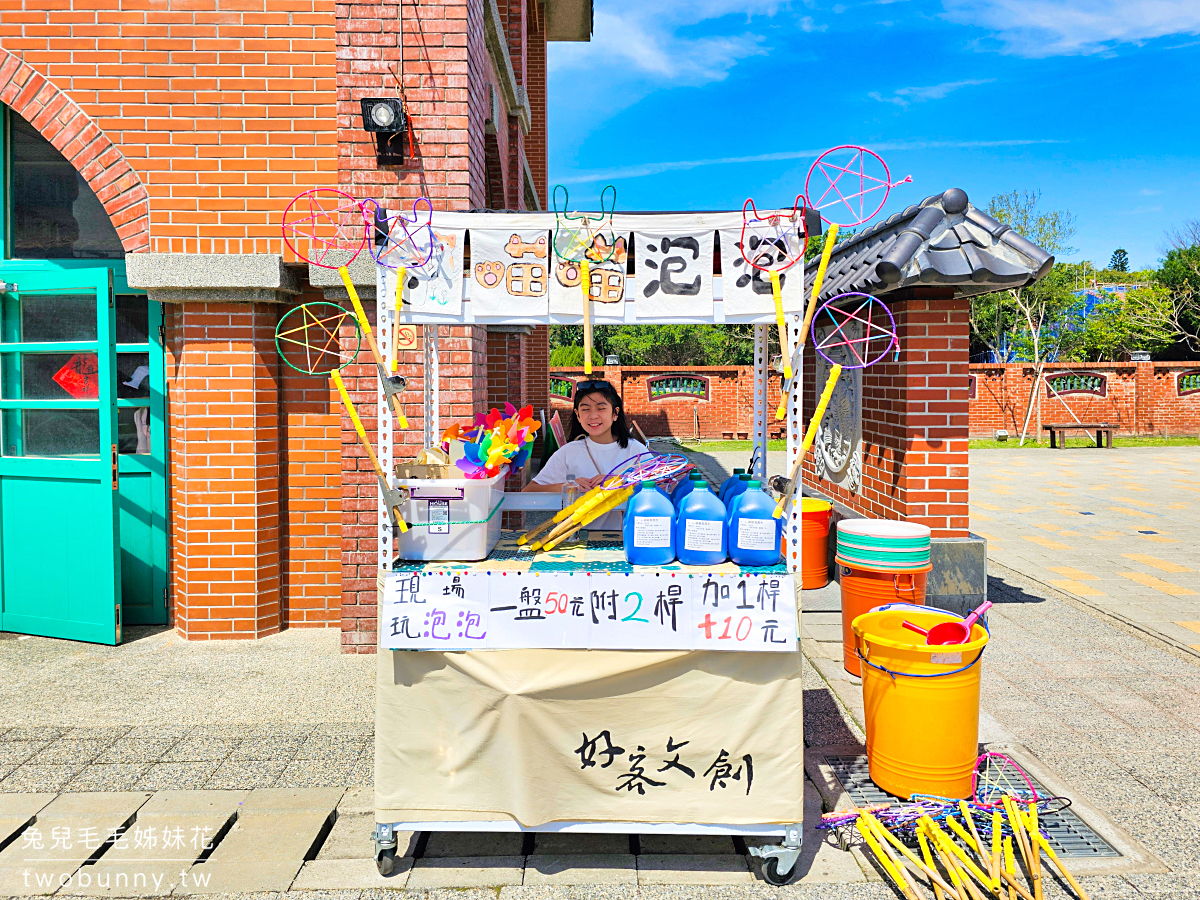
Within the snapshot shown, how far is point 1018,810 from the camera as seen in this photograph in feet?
11.2

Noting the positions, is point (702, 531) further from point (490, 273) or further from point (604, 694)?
point (490, 273)

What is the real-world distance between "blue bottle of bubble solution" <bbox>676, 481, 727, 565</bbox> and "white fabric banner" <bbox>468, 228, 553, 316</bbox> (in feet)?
3.22

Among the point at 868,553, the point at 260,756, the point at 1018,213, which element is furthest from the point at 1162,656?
the point at 1018,213

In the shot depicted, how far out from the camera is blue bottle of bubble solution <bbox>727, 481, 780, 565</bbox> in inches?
127

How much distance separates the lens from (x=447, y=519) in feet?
10.9

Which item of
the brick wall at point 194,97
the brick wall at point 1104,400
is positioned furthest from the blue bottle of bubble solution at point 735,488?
the brick wall at point 1104,400

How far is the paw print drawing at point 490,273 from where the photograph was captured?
334 centimetres

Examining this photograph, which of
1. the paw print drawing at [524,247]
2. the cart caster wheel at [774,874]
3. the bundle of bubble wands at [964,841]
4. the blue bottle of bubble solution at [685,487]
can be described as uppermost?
the paw print drawing at [524,247]

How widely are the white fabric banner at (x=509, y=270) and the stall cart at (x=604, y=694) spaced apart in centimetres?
11

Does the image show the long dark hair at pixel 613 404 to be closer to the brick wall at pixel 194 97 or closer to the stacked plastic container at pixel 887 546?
the stacked plastic container at pixel 887 546

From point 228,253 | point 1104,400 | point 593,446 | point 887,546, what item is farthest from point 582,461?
point 1104,400

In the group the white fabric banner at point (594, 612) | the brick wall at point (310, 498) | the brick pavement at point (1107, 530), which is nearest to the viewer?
the white fabric banner at point (594, 612)

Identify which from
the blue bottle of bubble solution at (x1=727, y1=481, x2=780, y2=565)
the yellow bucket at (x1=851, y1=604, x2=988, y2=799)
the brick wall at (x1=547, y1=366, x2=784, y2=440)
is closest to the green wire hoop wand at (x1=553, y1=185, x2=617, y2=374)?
the blue bottle of bubble solution at (x1=727, y1=481, x2=780, y2=565)

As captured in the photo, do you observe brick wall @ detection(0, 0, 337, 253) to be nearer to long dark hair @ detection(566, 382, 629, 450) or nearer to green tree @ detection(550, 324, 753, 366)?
long dark hair @ detection(566, 382, 629, 450)
